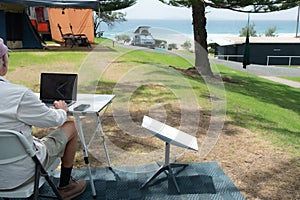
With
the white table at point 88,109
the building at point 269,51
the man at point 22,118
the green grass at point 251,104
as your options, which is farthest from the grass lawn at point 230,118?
the building at point 269,51

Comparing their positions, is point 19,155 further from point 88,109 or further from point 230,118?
point 230,118

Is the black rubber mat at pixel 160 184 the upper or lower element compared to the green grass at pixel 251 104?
lower

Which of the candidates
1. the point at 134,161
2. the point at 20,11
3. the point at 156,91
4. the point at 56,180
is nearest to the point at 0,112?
the point at 56,180

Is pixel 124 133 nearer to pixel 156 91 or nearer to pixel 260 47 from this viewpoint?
pixel 156 91

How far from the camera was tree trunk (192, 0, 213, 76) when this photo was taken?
7652 millimetres

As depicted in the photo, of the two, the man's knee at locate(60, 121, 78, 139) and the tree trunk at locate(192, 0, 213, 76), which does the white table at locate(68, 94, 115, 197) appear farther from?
the tree trunk at locate(192, 0, 213, 76)

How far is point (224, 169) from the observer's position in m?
2.71

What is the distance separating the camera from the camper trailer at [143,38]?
3.29 metres

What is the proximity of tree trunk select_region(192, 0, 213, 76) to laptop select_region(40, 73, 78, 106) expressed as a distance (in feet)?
18.5

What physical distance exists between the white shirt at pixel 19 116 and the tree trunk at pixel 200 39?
6.21 m

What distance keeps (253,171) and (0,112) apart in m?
1.93

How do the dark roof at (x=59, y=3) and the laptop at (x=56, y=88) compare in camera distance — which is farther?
the dark roof at (x=59, y=3)

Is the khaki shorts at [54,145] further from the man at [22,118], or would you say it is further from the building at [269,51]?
the building at [269,51]

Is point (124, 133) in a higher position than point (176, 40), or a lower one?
lower
